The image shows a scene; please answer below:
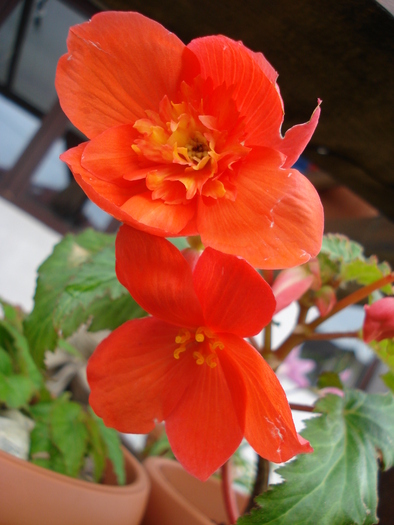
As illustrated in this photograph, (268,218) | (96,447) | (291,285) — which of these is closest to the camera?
(268,218)

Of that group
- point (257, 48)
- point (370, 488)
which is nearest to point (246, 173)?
point (257, 48)

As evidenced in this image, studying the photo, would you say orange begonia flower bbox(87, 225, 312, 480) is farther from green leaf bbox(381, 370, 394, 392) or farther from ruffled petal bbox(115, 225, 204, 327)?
green leaf bbox(381, 370, 394, 392)

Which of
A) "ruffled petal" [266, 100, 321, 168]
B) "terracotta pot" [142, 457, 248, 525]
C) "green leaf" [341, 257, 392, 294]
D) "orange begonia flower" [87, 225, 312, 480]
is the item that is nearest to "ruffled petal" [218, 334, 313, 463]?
"orange begonia flower" [87, 225, 312, 480]

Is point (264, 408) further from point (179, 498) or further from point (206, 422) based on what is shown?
point (179, 498)

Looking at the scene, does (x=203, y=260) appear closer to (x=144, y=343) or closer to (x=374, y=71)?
(x=144, y=343)

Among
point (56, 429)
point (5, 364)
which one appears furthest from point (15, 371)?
point (56, 429)

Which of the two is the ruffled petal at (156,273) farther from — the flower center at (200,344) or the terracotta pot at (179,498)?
the terracotta pot at (179,498)
